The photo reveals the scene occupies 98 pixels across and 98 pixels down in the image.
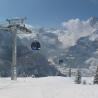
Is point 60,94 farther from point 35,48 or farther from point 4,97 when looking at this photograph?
Result: point 35,48

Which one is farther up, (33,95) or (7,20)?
(7,20)

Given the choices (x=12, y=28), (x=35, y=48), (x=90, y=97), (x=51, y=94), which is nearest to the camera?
(x=90, y=97)

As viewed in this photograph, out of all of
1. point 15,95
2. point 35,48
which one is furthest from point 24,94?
point 35,48

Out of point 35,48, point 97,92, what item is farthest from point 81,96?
point 35,48

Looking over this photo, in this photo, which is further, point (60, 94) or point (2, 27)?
point (2, 27)

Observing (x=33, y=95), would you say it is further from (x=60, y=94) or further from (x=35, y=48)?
(x=35, y=48)

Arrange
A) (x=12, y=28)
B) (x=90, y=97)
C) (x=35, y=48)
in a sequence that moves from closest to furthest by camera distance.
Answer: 1. (x=90, y=97)
2. (x=35, y=48)
3. (x=12, y=28)

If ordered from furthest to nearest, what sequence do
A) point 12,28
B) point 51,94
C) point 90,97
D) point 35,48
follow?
point 12,28
point 35,48
point 51,94
point 90,97

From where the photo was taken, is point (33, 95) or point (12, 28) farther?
point (12, 28)

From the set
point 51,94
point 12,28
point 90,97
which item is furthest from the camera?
point 12,28

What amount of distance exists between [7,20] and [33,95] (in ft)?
107

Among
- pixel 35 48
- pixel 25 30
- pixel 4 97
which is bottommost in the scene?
A: pixel 4 97

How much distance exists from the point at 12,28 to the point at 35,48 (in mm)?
7574

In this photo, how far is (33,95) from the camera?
24438mm
